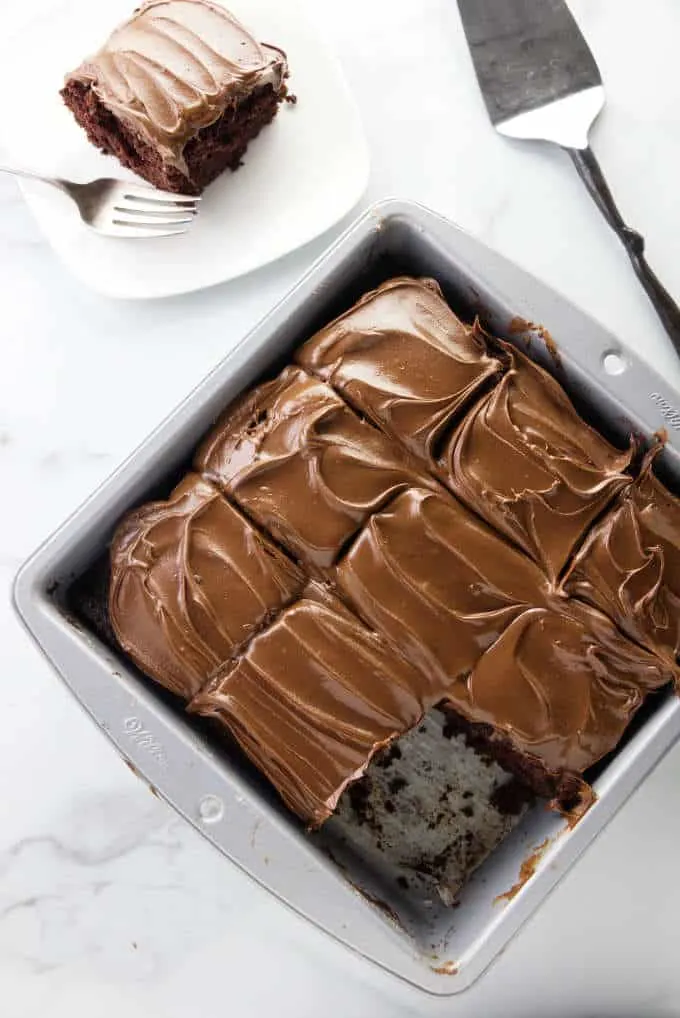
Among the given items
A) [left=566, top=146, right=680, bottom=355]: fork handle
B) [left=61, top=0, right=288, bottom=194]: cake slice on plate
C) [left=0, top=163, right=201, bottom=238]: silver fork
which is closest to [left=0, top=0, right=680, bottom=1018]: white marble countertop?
[left=566, top=146, right=680, bottom=355]: fork handle

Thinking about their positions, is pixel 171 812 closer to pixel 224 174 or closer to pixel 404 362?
pixel 404 362

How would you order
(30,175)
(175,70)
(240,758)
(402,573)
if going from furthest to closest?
(30,175) → (175,70) → (240,758) → (402,573)

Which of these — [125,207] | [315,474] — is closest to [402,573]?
[315,474]

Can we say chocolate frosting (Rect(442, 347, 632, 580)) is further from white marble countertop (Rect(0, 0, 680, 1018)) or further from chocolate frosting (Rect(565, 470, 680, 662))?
white marble countertop (Rect(0, 0, 680, 1018))

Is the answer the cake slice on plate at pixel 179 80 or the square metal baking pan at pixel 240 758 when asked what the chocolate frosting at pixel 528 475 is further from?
the cake slice on plate at pixel 179 80

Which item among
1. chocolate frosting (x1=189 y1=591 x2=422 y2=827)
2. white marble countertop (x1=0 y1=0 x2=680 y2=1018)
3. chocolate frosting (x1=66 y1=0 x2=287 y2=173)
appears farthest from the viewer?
white marble countertop (x1=0 y1=0 x2=680 y2=1018)

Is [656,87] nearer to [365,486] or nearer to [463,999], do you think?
[365,486]
